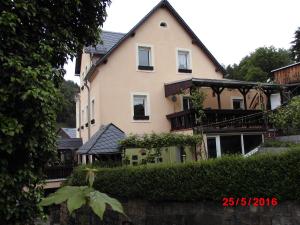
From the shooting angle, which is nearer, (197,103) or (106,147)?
(106,147)

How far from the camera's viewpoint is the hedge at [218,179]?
281 inches

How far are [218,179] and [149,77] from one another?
495 inches

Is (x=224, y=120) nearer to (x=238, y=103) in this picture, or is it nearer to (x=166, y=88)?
(x=166, y=88)

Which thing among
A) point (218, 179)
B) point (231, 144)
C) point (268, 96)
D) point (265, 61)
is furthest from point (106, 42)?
point (265, 61)

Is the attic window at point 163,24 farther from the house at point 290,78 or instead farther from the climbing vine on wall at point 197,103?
the house at point 290,78

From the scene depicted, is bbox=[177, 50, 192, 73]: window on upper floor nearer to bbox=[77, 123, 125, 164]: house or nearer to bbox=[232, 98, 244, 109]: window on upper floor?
bbox=[232, 98, 244, 109]: window on upper floor

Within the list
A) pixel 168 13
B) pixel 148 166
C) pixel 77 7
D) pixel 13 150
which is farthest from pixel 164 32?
pixel 13 150

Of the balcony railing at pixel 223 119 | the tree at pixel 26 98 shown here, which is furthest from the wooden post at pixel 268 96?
the tree at pixel 26 98

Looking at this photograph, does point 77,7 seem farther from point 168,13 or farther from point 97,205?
point 168,13

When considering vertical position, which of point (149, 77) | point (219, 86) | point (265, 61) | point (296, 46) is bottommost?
point (219, 86)

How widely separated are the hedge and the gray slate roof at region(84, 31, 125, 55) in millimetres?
10956

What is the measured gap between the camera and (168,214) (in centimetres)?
924

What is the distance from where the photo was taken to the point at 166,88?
66.6 ft

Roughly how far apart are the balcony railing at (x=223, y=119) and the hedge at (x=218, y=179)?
6852 mm
